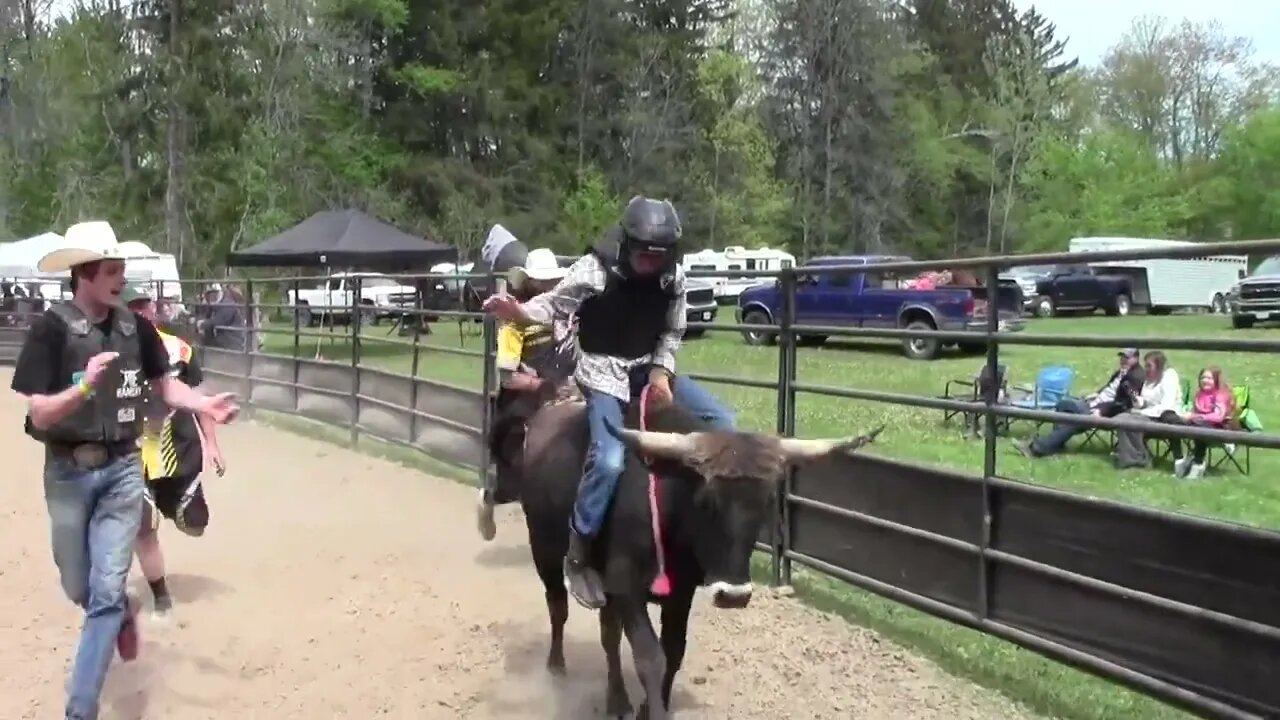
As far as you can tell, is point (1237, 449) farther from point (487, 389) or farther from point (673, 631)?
point (673, 631)

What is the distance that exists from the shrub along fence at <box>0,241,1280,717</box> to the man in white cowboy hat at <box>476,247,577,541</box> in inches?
39.9

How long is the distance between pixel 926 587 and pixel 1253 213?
5331 cm

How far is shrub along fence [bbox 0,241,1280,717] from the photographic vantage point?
4.78m

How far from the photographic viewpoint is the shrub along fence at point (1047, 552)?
188 inches

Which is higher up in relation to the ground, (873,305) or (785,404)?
(873,305)

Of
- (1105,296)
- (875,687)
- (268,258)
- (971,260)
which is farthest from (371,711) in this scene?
(1105,296)

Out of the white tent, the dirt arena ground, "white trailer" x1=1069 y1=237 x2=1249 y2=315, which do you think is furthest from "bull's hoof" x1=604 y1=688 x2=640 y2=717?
the white tent

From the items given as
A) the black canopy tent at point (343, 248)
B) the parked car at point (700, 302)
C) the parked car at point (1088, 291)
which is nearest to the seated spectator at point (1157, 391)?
the parked car at point (700, 302)

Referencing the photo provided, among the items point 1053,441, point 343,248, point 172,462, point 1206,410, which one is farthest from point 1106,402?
Answer: point 343,248

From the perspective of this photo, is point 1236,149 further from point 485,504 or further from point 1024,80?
point 485,504

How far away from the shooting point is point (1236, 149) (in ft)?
175

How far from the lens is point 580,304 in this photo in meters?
5.45

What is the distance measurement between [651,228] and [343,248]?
20.6m

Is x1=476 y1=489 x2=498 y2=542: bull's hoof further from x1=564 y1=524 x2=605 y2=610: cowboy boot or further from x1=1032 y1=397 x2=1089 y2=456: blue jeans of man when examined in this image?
x1=1032 y1=397 x2=1089 y2=456: blue jeans of man
